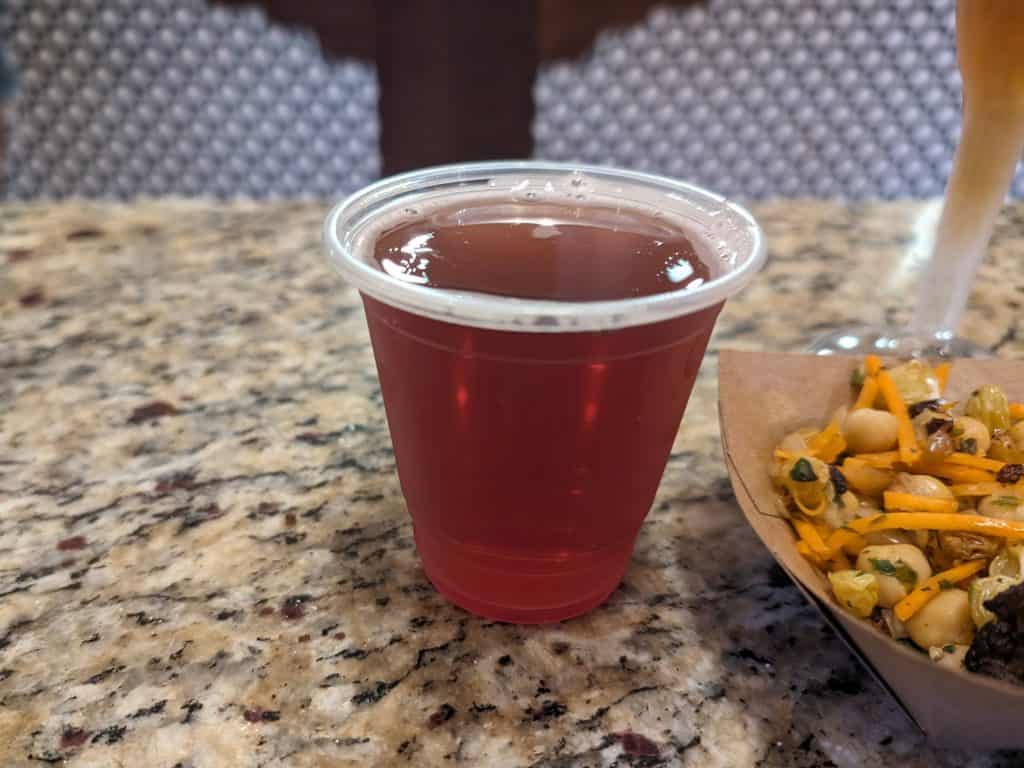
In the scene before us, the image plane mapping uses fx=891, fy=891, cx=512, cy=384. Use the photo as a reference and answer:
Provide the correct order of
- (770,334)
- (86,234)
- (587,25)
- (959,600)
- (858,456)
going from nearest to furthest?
(959,600) < (858,456) < (770,334) < (86,234) < (587,25)

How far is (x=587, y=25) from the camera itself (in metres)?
1.85

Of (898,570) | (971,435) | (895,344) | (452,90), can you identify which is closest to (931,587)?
(898,570)

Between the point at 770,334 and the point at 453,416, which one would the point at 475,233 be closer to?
the point at 453,416

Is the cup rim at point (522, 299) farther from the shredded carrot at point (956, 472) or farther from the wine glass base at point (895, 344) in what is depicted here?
the wine glass base at point (895, 344)

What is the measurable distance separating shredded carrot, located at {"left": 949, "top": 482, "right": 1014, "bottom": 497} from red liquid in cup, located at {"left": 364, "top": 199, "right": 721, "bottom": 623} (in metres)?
0.16

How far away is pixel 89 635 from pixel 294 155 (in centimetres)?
161

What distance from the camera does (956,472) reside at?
0.49 meters

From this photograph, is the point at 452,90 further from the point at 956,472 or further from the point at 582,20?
the point at 956,472

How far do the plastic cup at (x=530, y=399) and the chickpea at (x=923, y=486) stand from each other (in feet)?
0.43

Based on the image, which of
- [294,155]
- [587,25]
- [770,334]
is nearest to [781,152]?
[587,25]

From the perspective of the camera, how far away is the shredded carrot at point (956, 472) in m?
0.49

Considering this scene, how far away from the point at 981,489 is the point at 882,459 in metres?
0.05

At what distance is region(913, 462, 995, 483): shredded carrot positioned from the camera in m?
0.49

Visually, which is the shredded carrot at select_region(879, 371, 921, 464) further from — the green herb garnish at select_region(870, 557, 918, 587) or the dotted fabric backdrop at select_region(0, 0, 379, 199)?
the dotted fabric backdrop at select_region(0, 0, 379, 199)
